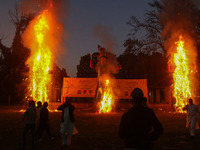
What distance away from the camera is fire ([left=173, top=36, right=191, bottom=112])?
2367 centimetres

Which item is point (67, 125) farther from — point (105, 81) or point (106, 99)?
point (105, 81)

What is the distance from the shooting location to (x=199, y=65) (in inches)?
1131

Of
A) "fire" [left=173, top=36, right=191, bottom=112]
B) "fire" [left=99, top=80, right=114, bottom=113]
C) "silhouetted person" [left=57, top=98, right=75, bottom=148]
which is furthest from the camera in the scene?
"fire" [left=173, top=36, right=191, bottom=112]

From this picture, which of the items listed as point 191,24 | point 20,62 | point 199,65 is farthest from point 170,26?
point 20,62

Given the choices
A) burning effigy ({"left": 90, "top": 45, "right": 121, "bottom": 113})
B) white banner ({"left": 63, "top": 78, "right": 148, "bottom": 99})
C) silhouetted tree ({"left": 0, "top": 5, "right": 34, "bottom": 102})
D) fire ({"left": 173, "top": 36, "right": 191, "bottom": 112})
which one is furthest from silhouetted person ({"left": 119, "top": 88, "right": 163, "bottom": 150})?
silhouetted tree ({"left": 0, "top": 5, "right": 34, "bottom": 102})

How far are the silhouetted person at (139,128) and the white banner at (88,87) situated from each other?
2482 cm

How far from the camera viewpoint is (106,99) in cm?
2289

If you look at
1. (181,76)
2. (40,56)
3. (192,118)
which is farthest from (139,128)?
(181,76)

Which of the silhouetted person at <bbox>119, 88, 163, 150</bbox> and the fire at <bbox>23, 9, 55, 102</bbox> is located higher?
the fire at <bbox>23, 9, 55, 102</bbox>

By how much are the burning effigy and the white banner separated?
442 cm

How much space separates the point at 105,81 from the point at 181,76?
9050 millimetres

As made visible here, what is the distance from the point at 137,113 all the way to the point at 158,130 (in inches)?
14.4

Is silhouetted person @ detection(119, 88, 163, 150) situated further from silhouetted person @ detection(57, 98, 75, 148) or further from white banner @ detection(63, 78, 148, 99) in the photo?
white banner @ detection(63, 78, 148, 99)

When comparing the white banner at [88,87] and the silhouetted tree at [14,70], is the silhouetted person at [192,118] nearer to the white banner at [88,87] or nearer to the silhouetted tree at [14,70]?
the white banner at [88,87]
